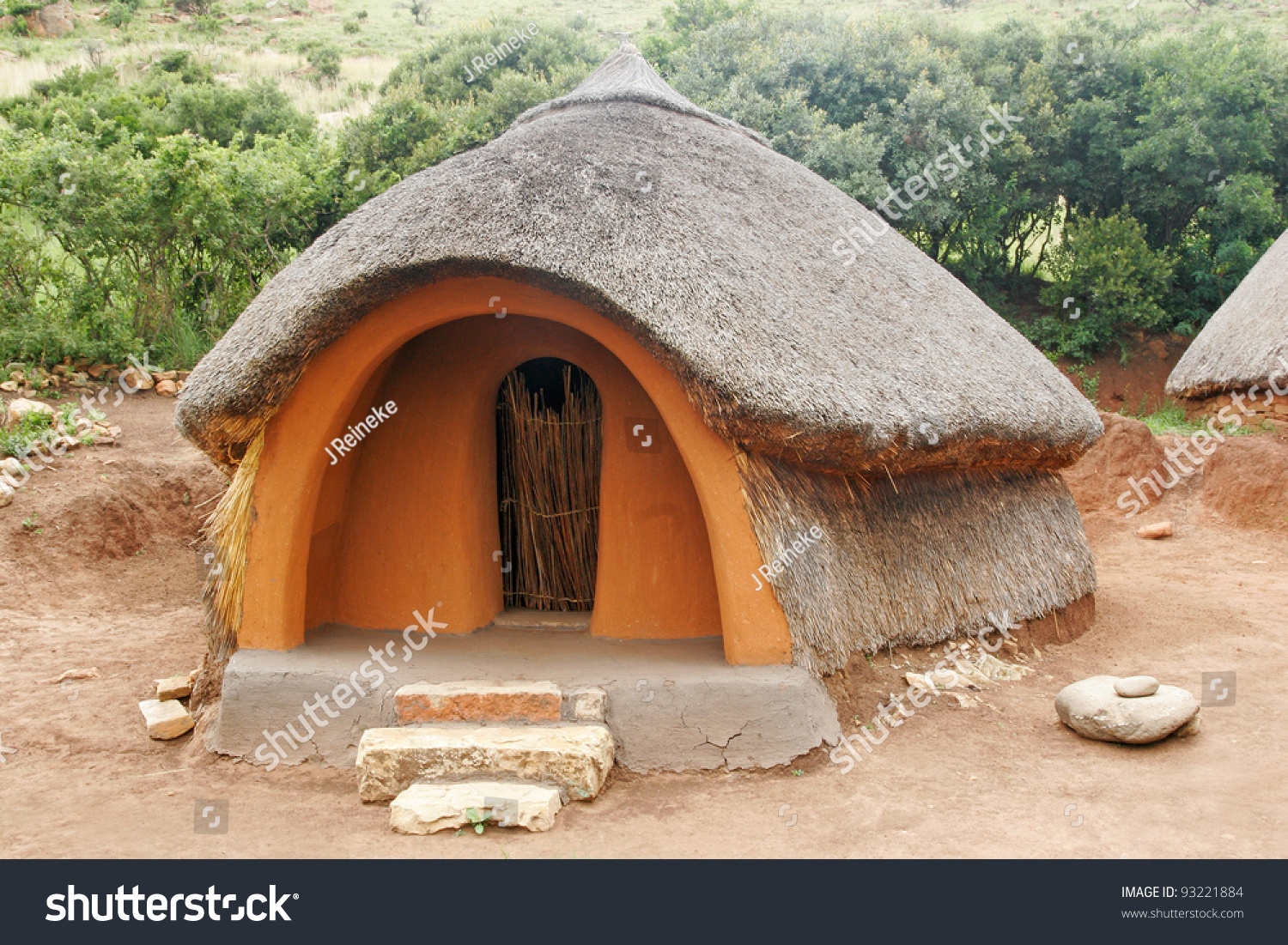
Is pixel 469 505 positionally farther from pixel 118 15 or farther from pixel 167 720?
pixel 118 15

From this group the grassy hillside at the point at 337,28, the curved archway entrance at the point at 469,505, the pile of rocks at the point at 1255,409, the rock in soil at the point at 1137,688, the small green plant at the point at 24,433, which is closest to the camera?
the rock in soil at the point at 1137,688

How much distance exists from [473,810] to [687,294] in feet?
8.07

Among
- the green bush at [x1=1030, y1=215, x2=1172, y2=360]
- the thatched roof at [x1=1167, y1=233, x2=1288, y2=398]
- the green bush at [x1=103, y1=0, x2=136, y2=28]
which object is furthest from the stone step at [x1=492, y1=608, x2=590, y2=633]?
the green bush at [x1=103, y1=0, x2=136, y2=28]

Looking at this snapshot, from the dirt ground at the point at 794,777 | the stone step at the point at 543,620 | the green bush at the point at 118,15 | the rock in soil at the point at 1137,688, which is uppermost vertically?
the green bush at the point at 118,15

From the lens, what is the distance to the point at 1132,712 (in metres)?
4.38

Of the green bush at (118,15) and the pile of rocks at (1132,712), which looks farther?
the green bush at (118,15)

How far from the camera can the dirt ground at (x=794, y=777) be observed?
3.58m

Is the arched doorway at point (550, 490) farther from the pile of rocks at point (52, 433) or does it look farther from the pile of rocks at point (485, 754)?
the pile of rocks at point (52, 433)

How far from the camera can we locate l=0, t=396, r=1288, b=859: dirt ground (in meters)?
3.58

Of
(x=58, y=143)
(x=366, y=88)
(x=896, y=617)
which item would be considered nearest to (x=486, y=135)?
(x=58, y=143)

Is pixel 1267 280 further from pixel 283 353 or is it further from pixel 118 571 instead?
pixel 118 571

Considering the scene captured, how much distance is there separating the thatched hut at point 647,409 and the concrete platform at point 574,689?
207mm

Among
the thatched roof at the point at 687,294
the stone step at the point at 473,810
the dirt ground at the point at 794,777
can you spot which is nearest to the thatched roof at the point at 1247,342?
the dirt ground at the point at 794,777

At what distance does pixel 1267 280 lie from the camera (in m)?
10.3
